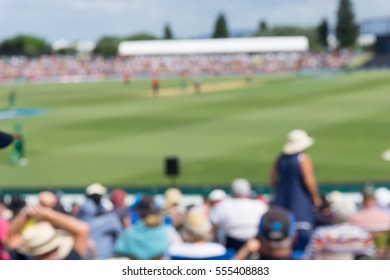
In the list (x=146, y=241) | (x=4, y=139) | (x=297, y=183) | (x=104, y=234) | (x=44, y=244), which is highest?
(x=4, y=139)

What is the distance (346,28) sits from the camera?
339 feet

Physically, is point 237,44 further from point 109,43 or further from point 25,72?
point 25,72

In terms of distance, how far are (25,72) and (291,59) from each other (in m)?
36.3

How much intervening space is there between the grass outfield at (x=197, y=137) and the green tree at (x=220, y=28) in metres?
77.9

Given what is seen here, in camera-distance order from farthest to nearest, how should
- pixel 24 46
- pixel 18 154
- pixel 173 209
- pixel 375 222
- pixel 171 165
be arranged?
pixel 24 46 < pixel 18 154 < pixel 171 165 < pixel 173 209 < pixel 375 222

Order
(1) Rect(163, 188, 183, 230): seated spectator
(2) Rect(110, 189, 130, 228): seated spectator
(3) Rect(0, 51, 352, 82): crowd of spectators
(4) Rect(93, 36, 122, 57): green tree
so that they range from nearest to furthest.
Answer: (2) Rect(110, 189, 130, 228): seated spectator → (1) Rect(163, 188, 183, 230): seated spectator → (3) Rect(0, 51, 352, 82): crowd of spectators → (4) Rect(93, 36, 122, 57): green tree

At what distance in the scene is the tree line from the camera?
102375 millimetres

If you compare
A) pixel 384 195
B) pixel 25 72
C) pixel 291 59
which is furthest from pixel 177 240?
pixel 291 59

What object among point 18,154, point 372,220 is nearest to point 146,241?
point 372,220

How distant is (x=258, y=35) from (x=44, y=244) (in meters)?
118

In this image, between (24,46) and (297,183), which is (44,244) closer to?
(297,183)

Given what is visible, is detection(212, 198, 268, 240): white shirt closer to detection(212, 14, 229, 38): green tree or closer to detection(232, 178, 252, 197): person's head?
detection(232, 178, 252, 197): person's head

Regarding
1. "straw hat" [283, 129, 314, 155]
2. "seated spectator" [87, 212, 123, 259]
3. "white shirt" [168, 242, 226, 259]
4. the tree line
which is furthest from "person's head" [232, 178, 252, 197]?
the tree line

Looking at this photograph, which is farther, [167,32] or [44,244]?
[167,32]
